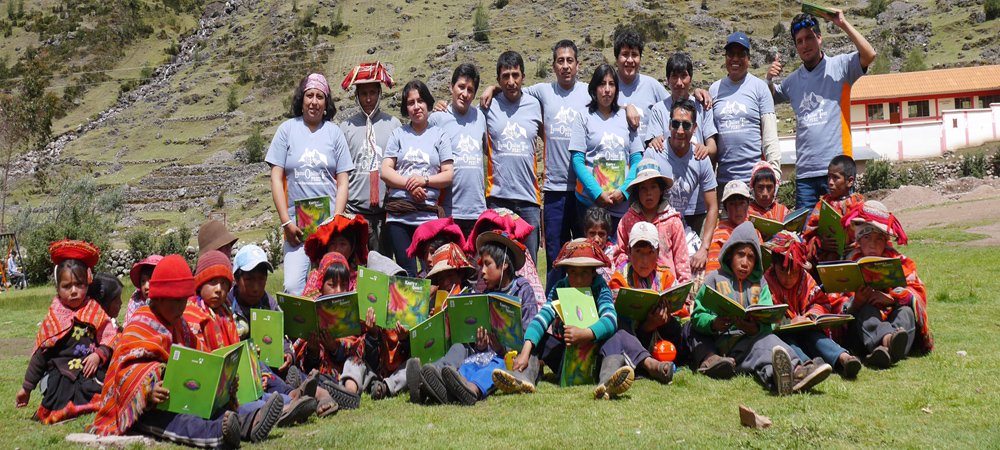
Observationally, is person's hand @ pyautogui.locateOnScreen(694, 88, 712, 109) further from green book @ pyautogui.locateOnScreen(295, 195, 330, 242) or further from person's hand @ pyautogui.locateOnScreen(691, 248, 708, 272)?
green book @ pyautogui.locateOnScreen(295, 195, 330, 242)

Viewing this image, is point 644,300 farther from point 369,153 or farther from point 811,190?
point 369,153

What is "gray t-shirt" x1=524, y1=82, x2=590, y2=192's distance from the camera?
742 cm

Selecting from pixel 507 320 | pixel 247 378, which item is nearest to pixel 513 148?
pixel 507 320

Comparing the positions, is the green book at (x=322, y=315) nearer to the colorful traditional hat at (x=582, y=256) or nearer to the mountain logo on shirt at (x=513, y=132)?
the colorful traditional hat at (x=582, y=256)

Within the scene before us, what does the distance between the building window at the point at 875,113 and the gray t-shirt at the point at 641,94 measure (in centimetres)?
4822

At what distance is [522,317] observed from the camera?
5793mm

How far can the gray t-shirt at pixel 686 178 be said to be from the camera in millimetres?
6957

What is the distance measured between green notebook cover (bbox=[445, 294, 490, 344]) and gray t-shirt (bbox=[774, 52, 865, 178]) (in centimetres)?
369

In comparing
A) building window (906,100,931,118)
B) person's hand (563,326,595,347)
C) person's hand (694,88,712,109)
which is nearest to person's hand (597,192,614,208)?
person's hand (694,88,712,109)

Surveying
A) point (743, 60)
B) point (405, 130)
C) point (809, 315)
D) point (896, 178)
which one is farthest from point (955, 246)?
point (896, 178)

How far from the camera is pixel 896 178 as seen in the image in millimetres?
35719

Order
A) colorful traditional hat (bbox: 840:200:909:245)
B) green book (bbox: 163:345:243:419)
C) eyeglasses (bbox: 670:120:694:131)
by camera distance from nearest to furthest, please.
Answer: green book (bbox: 163:345:243:419) < colorful traditional hat (bbox: 840:200:909:245) < eyeglasses (bbox: 670:120:694:131)

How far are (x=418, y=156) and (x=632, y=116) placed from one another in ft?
7.12

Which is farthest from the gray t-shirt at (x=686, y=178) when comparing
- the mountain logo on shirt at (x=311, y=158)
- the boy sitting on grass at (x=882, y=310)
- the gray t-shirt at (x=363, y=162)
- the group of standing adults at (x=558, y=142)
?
the mountain logo on shirt at (x=311, y=158)
